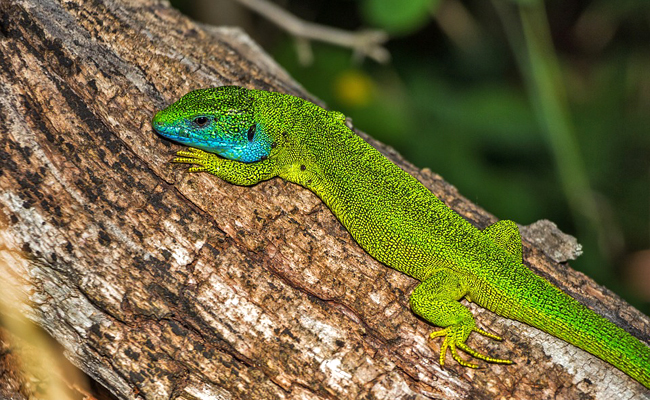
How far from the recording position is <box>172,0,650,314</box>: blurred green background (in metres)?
7.46

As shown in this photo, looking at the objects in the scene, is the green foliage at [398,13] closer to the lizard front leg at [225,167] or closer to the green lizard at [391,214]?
the green lizard at [391,214]

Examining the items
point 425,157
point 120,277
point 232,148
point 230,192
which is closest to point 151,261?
point 120,277

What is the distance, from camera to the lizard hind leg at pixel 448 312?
4520mm

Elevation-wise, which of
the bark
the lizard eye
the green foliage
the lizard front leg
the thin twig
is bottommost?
the bark

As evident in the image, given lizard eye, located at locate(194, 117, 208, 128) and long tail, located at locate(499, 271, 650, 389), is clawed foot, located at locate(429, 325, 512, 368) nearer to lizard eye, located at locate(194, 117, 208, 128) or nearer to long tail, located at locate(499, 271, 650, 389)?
long tail, located at locate(499, 271, 650, 389)

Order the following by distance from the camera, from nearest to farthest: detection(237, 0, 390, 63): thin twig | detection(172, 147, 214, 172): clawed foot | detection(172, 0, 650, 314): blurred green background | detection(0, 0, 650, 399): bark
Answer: detection(0, 0, 650, 399): bark < detection(172, 147, 214, 172): clawed foot < detection(237, 0, 390, 63): thin twig < detection(172, 0, 650, 314): blurred green background

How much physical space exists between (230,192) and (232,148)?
463 millimetres

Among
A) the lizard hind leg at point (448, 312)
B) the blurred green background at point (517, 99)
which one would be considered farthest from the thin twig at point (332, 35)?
the lizard hind leg at point (448, 312)

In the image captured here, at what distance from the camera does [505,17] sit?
7.70m

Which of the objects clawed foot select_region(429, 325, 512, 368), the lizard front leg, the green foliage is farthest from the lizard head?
the green foliage

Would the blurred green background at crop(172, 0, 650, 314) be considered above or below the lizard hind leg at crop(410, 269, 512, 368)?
above

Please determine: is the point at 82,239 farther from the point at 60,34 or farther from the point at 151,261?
the point at 60,34

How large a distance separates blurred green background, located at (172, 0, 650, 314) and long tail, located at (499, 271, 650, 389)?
2893 millimetres

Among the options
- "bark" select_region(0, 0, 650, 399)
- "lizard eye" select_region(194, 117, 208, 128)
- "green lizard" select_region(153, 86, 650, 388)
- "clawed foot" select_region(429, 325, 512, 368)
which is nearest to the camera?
"bark" select_region(0, 0, 650, 399)
